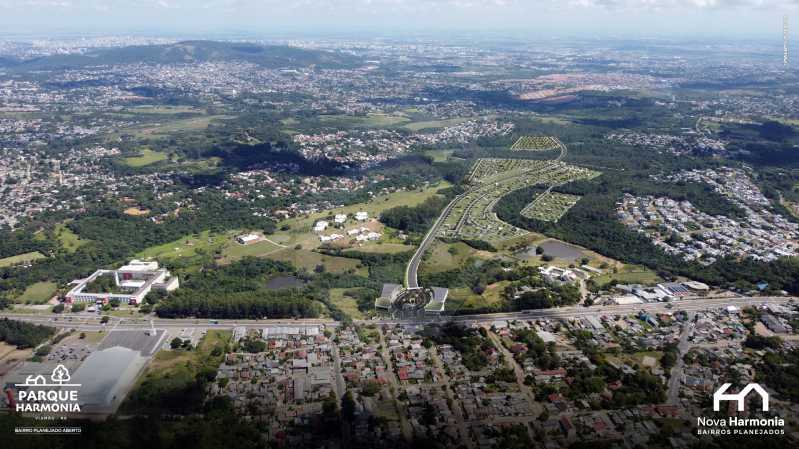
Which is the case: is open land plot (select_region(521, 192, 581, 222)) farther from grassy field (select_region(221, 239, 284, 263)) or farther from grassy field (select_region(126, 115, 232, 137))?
grassy field (select_region(126, 115, 232, 137))

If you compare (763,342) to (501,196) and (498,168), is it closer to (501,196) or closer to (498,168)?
(501,196)

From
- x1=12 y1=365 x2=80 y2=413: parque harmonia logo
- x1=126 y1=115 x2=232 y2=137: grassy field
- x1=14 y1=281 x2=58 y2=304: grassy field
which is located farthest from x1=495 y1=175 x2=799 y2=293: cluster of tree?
x1=126 y1=115 x2=232 y2=137: grassy field

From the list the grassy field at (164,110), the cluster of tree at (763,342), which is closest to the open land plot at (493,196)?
the cluster of tree at (763,342)

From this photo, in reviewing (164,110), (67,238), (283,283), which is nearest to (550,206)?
(283,283)

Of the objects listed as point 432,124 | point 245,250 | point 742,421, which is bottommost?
point 742,421

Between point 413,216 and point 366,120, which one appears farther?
point 366,120

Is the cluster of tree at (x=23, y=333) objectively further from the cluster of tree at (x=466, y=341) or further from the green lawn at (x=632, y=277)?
the green lawn at (x=632, y=277)
